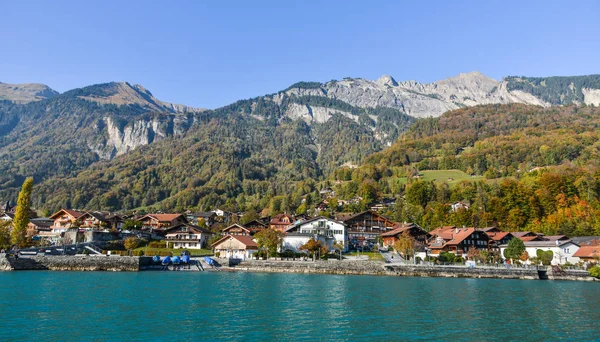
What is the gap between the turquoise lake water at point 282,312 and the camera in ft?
80.5

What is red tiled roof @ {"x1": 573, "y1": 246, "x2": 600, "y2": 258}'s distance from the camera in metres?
73.1

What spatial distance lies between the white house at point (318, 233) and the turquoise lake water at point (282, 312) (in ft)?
128

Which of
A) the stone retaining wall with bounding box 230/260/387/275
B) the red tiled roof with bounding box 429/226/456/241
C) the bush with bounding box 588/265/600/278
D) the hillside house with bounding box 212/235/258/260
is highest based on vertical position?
the red tiled roof with bounding box 429/226/456/241

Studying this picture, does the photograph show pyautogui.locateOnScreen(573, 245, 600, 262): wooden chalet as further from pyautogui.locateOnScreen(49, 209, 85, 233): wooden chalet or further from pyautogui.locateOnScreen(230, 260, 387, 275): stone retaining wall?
pyautogui.locateOnScreen(49, 209, 85, 233): wooden chalet

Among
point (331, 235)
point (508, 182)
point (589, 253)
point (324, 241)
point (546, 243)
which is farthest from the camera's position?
point (508, 182)

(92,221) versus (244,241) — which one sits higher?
(92,221)

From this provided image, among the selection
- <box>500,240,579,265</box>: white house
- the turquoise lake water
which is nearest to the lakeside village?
<box>500,240,579,265</box>: white house

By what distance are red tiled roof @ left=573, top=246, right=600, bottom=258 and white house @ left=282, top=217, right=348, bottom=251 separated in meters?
43.5

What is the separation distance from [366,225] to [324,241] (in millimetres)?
23164

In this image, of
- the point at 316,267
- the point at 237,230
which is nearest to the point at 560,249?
the point at 316,267

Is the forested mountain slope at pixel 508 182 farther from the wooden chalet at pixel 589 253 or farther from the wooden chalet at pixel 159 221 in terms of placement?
the wooden chalet at pixel 159 221

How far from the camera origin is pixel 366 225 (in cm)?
10706

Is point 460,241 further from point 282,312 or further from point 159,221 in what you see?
point 159,221

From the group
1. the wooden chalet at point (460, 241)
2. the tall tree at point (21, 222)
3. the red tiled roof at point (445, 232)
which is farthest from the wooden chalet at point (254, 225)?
the tall tree at point (21, 222)
